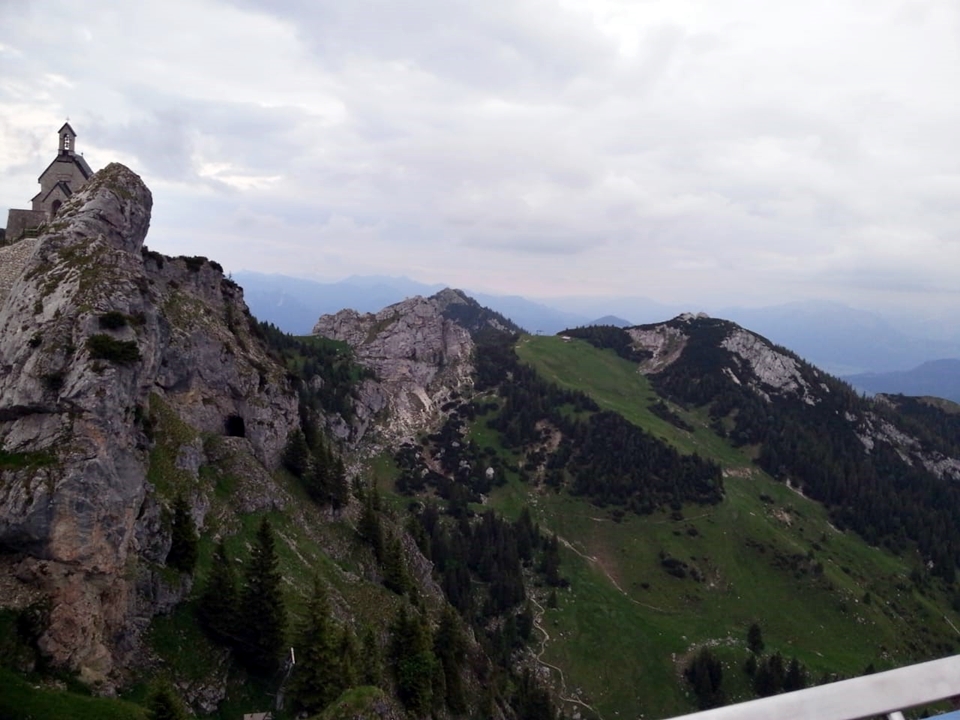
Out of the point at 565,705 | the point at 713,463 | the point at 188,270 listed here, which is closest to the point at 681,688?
the point at 565,705

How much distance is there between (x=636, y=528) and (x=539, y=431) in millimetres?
42206

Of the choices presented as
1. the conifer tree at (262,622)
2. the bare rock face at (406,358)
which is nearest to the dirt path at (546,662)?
the bare rock face at (406,358)

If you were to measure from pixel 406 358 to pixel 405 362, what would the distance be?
3934 millimetres

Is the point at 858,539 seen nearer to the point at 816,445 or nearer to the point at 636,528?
the point at 816,445

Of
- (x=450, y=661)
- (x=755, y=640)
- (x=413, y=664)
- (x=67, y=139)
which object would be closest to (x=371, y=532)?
(x=450, y=661)

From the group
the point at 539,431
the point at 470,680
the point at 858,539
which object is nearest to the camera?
the point at 470,680

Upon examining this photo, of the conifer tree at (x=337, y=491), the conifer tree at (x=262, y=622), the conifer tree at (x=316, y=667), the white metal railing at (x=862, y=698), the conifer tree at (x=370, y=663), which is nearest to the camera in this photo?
the white metal railing at (x=862, y=698)

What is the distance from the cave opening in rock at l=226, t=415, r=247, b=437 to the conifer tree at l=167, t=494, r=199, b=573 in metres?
22.7

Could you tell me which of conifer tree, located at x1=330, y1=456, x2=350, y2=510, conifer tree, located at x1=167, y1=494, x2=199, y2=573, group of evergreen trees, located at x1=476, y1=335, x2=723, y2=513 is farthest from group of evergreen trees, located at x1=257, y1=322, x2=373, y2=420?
conifer tree, located at x1=167, y1=494, x2=199, y2=573

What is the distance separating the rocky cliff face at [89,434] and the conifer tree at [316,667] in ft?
27.7

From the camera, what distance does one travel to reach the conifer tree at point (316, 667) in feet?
112

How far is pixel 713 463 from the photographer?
149375 mm

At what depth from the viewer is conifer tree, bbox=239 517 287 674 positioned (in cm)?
3500

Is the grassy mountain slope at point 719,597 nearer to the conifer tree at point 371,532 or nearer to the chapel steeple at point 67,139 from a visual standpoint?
the conifer tree at point 371,532
